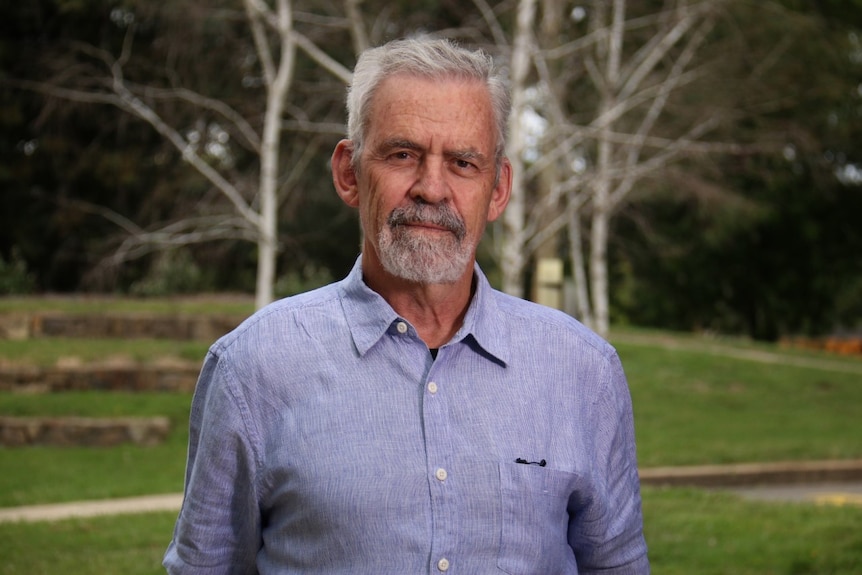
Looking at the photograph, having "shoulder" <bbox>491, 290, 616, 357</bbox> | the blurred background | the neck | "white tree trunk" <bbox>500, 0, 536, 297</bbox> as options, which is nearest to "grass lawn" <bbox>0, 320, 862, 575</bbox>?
the blurred background

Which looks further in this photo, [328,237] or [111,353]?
[328,237]

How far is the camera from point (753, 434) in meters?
14.6

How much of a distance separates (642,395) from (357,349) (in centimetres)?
1465

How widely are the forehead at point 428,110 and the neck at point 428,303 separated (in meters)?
0.27

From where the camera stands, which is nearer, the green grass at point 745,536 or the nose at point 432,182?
the nose at point 432,182

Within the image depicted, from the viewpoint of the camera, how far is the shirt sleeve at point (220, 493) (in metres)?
2.46

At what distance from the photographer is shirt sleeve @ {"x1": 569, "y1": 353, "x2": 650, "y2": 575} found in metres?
2.59

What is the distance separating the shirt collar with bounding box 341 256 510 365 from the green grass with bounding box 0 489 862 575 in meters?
4.60

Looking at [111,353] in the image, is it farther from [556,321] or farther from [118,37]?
[556,321]

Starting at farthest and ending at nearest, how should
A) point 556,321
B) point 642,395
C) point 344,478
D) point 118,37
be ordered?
point 118,37, point 642,395, point 556,321, point 344,478

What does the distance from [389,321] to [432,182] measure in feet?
0.91

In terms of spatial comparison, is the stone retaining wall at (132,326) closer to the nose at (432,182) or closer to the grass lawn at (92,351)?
the grass lawn at (92,351)

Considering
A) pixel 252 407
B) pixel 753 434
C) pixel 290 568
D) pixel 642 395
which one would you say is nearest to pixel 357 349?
pixel 252 407

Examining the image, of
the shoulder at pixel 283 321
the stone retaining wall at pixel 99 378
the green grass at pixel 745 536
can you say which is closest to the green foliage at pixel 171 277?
the stone retaining wall at pixel 99 378
